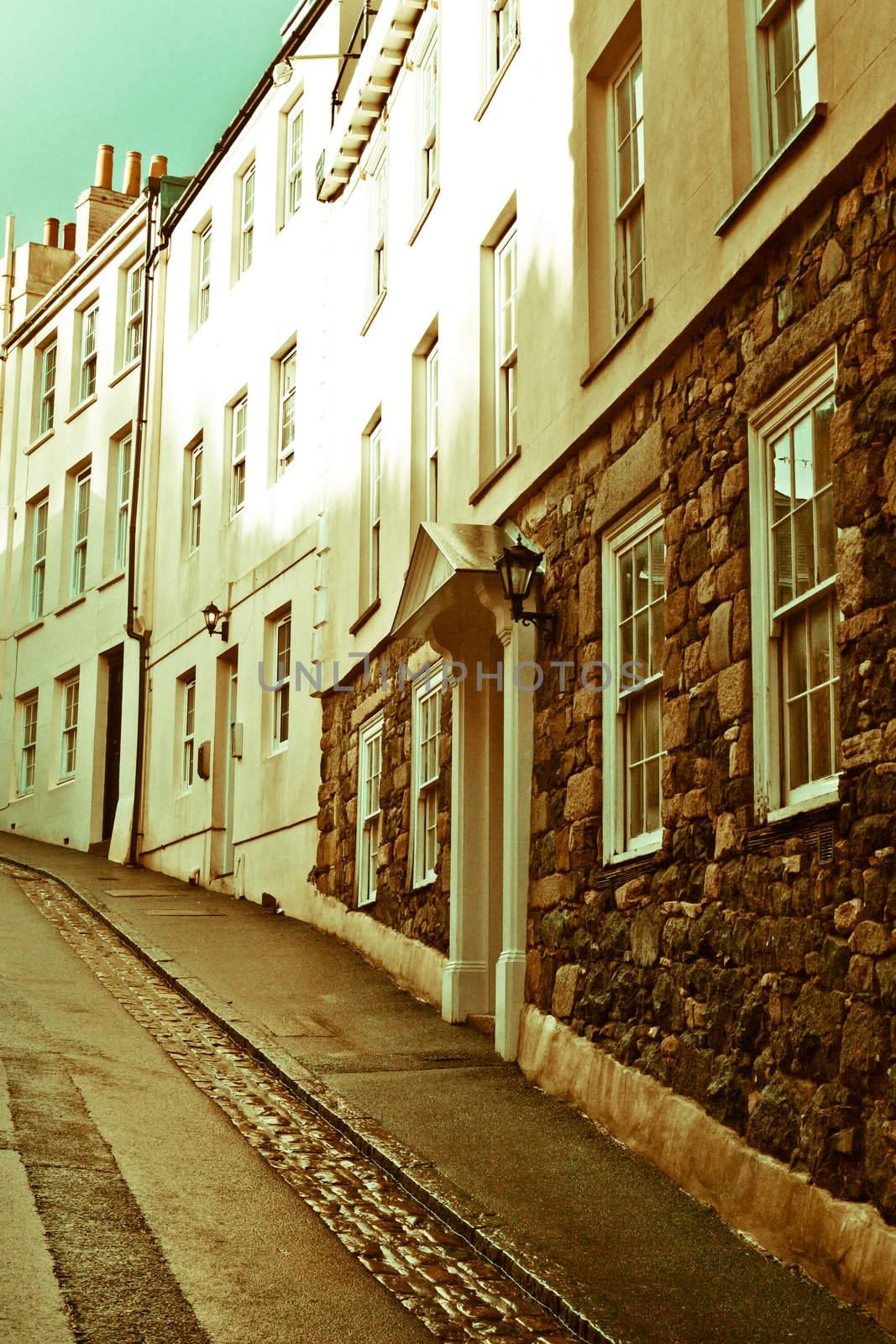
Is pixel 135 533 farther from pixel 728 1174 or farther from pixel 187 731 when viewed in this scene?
pixel 728 1174

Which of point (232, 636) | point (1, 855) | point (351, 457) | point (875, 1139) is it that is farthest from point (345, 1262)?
point (1, 855)

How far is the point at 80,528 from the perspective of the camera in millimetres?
27766

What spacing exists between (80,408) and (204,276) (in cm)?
440

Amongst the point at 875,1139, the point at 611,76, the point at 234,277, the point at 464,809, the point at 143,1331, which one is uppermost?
the point at 234,277

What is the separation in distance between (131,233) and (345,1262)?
868 inches

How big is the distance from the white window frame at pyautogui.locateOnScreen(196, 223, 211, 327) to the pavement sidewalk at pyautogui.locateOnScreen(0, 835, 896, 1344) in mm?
10972

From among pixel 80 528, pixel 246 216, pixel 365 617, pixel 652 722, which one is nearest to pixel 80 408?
pixel 80 528

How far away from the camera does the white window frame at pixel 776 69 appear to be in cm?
845

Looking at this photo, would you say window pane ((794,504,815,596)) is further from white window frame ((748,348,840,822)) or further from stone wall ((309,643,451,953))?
stone wall ((309,643,451,953))

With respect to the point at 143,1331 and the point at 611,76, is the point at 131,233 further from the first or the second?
the point at 143,1331

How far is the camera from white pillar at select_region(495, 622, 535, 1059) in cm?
1133

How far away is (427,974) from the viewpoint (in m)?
13.6

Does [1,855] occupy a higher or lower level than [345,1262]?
higher

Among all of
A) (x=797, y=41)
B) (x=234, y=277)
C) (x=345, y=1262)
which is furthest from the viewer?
(x=234, y=277)
